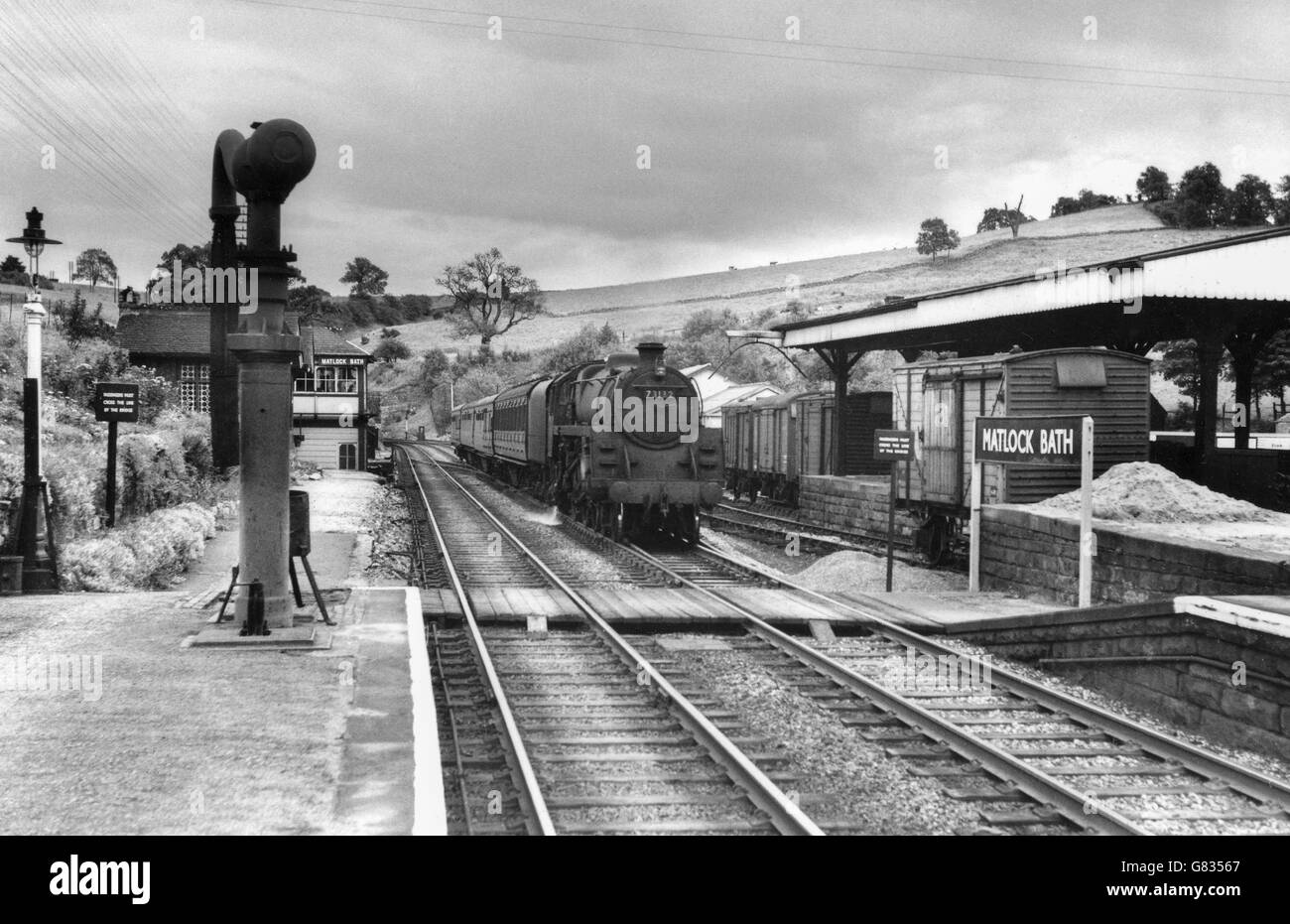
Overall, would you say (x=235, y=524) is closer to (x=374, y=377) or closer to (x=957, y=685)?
(x=957, y=685)

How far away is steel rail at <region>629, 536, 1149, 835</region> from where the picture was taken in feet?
19.8

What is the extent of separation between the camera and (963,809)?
20.9 ft

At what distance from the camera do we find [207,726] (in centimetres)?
666

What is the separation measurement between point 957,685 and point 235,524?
578 inches

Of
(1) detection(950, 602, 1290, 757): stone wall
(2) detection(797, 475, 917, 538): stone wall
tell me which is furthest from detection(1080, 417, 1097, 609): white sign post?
(2) detection(797, 475, 917, 538): stone wall

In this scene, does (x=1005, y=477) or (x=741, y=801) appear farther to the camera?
(x=1005, y=477)

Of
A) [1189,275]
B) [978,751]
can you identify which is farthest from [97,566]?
[1189,275]

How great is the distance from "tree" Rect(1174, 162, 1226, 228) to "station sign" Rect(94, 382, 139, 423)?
327 feet

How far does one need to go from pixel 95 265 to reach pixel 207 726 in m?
132

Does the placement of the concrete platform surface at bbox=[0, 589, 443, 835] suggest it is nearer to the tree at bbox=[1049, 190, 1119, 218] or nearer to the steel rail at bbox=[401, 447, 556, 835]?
the steel rail at bbox=[401, 447, 556, 835]

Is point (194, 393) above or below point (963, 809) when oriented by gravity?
above
